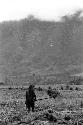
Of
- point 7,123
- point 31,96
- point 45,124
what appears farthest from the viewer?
point 31,96

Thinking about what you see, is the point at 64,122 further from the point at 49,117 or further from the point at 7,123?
the point at 7,123

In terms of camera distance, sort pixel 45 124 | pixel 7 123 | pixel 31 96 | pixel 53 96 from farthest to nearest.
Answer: pixel 53 96
pixel 31 96
pixel 7 123
pixel 45 124

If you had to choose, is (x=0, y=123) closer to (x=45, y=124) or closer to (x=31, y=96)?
(x=45, y=124)

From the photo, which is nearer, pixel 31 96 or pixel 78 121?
pixel 78 121

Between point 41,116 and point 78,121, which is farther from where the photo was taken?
point 41,116

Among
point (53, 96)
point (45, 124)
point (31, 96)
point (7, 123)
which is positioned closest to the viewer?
point (45, 124)

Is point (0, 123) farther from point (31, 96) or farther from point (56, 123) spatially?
point (31, 96)

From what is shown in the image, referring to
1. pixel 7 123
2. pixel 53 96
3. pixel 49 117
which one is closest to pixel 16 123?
pixel 7 123

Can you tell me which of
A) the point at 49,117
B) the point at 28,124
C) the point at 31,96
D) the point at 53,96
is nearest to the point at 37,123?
the point at 28,124
